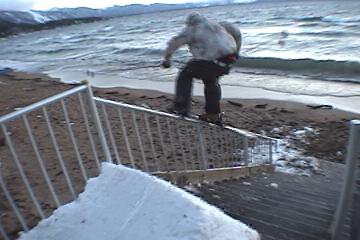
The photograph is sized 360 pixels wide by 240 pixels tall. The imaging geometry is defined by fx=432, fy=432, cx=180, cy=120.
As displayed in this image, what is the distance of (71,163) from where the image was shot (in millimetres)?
7160

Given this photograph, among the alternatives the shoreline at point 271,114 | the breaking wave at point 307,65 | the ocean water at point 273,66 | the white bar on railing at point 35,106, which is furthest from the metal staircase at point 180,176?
the breaking wave at point 307,65

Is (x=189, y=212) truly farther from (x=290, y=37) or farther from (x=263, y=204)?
(x=290, y=37)

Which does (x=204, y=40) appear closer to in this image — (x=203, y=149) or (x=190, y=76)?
(x=190, y=76)

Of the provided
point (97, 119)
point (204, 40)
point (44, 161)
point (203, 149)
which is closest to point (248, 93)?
point (204, 40)

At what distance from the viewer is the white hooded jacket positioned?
6590 millimetres

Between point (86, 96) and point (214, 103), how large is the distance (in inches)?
142

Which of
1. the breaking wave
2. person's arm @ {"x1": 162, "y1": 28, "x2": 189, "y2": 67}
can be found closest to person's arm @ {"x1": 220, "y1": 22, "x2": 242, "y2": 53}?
→ person's arm @ {"x1": 162, "y1": 28, "x2": 189, "y2": 67}

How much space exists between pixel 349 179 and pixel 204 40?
378 centimetres

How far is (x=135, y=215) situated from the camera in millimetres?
2576

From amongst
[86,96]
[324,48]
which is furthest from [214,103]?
[324,48]

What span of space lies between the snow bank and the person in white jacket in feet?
12.0

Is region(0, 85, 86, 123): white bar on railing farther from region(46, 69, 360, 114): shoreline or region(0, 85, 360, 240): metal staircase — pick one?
region(46, 69, 360, 114): shoreline

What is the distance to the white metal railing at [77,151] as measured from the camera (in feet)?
11.6

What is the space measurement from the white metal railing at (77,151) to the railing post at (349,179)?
207cm
